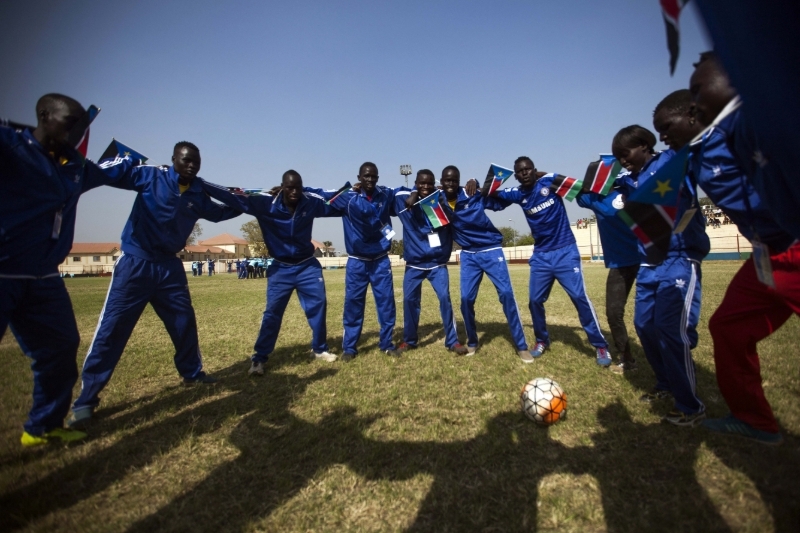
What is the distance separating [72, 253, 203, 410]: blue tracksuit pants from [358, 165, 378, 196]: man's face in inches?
114

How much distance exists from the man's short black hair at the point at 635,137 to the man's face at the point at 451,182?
233 cm

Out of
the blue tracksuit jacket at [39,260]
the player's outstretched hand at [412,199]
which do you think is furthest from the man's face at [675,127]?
the blue tracksuit jacket at [39,260]

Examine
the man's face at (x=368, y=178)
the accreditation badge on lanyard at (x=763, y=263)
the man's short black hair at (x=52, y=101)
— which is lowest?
the accreditation badge on lanyard at (x=763, y=263)

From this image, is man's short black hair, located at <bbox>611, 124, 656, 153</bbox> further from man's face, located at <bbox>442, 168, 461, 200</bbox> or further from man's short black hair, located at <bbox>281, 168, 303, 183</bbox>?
man's short black hair, located at <bbox>281, 168, 303, 183</bbox>

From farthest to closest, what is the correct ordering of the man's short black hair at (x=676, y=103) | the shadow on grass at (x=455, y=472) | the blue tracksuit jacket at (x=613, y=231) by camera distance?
1. the blue tracksuit jacket at (x=613, y=231)
2. the man's short black hair at (x=676, y=103)
3. the shadow on grass at (x=455, y=472)

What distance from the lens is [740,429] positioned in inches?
116

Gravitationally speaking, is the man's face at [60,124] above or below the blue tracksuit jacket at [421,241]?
above


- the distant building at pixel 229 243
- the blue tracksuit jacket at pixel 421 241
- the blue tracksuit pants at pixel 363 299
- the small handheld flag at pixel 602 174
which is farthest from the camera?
the distant building at pixel 229 243

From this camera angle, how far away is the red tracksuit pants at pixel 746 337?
269cm

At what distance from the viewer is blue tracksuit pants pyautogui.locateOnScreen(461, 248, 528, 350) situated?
5.56 metres

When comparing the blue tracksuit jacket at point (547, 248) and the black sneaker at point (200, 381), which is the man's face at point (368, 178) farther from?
the black sneaker at point (200, 381)

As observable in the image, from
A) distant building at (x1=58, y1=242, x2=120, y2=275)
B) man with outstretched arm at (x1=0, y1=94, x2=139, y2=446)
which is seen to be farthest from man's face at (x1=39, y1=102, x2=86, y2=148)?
distant building at (x1=58, y1=242, x2=120, y2=275)

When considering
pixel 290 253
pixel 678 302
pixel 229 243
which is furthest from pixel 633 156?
pixel 229 243

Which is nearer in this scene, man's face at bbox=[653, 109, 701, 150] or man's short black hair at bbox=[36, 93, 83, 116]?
man's face at bbox=[653, 109, 701, 150]
